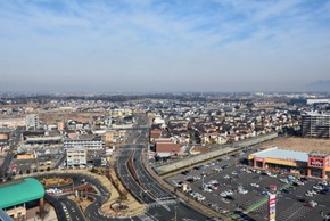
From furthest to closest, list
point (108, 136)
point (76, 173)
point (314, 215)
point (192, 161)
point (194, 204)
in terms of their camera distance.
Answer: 1. point (108, 136)
2. point (192, 161)
3. point (76, 173)
4. point (194, 204)
5. point (314, 215)

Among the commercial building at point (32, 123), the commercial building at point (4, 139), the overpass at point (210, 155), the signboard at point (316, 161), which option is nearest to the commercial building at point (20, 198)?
the overpass at point (210, 155)

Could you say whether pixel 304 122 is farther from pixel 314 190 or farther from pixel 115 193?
pixel 115 193

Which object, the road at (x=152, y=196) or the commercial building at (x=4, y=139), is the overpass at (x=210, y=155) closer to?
the road at (x=152, y=196)

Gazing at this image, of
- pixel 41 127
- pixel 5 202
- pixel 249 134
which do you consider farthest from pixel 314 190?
pixel 41 127

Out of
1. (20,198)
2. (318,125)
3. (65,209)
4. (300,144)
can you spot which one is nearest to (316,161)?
(300,144)

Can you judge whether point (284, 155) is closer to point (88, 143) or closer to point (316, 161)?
point (316, 161)
